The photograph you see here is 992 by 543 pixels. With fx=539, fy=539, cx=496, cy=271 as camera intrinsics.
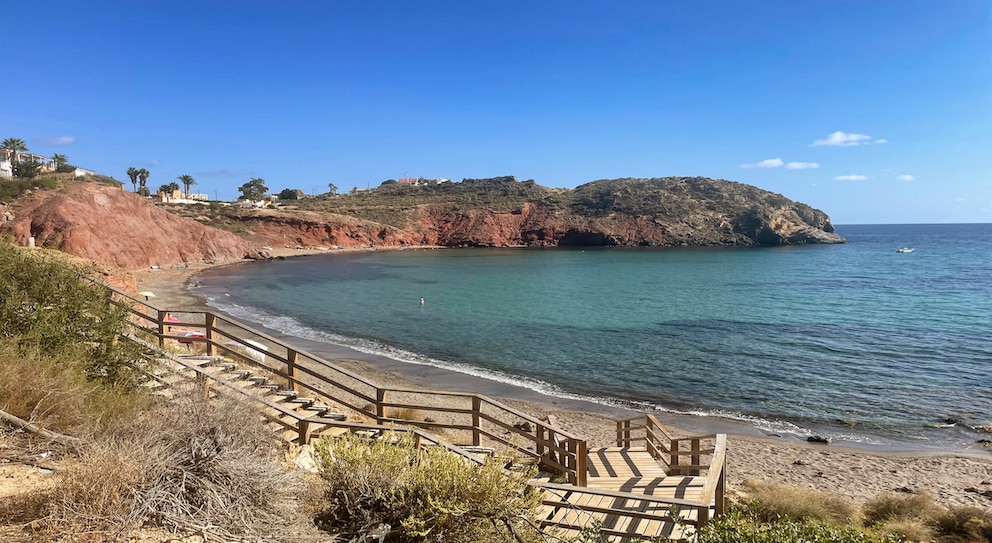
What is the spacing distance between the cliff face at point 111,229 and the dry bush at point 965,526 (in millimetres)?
45371

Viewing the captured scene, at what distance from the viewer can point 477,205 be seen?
A: 415ft

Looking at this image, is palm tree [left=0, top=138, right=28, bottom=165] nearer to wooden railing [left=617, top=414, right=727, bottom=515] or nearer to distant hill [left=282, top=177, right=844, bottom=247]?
distant hill [left=282, top=177, right=844, bottom=247]

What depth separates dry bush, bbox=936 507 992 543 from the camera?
332 inches

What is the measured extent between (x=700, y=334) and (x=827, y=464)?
15.5 m

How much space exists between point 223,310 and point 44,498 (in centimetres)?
→ 3352

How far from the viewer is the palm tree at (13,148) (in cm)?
8294

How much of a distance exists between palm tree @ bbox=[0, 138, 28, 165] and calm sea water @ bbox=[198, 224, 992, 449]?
5186cm

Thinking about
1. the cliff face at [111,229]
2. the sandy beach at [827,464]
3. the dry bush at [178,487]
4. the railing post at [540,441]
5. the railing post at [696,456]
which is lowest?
the sandy beach at [827,464]

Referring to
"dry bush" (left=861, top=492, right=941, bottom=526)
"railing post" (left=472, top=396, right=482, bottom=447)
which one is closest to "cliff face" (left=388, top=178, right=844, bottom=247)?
"dry bush" (left=861, top=492, right=941, bottom=526)

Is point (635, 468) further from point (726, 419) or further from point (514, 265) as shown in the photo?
point (514, 265)

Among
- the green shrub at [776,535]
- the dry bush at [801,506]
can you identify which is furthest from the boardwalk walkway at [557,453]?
the dry bush at [801,506]

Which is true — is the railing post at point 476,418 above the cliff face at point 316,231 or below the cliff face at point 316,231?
below

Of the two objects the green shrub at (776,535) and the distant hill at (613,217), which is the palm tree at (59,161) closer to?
the distant hill at (613,217)

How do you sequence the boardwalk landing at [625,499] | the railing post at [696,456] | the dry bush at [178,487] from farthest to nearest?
the railing post at [696,456]
the boardwalk landing at [625,499]
the dry bush at [178,487]
